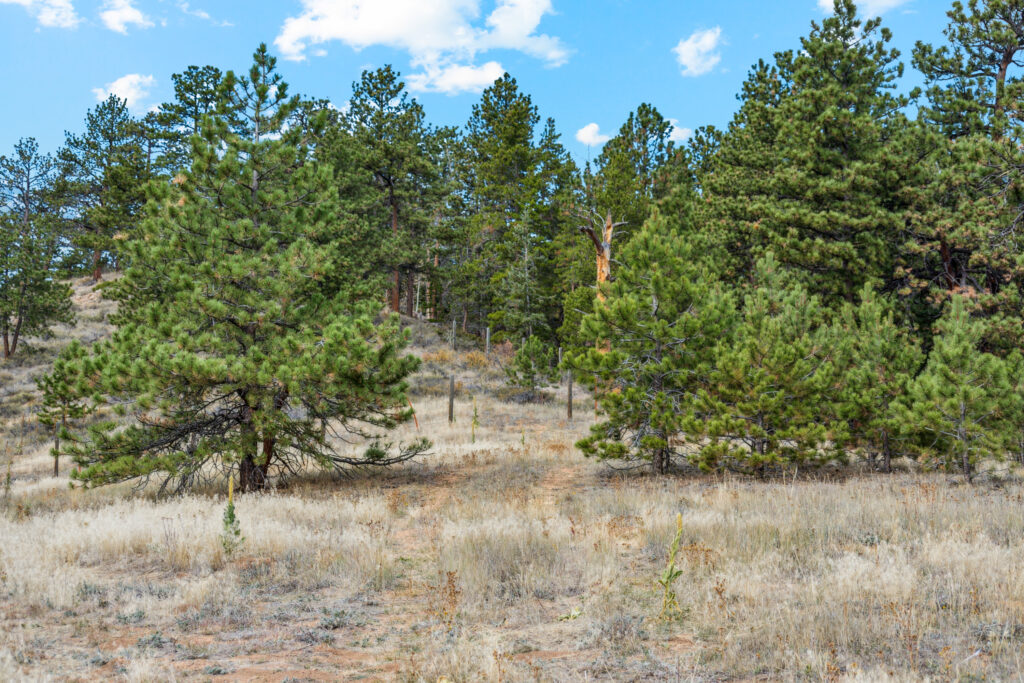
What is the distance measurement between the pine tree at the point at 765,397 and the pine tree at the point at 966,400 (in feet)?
4.51

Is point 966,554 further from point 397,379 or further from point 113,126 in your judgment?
point 113,126

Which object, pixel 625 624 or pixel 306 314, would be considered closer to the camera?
pixel 625 624

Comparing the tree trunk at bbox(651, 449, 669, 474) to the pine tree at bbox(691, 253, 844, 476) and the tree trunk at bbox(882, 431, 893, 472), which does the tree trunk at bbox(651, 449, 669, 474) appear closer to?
the pine tree at bbox(691, 253, 844, 476)

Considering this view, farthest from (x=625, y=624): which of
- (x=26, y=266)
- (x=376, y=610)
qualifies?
(x=26, y=266)

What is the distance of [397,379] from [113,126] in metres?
41.6

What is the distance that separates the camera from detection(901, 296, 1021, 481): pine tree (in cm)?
999

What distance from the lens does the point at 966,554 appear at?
5.82m

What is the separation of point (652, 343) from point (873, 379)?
12.8 feet

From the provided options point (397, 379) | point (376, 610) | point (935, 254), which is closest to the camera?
point (376, 610)

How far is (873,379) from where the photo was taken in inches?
444

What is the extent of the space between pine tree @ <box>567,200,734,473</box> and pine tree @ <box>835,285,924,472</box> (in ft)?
7.83

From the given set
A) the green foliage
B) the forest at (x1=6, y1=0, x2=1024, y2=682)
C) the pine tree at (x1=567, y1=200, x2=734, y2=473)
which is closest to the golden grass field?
the forest at (x1=6, y1=0, x2=1024, y2=682)

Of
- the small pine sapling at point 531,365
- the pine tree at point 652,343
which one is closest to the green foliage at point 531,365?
the small pine sapling at point 531,365

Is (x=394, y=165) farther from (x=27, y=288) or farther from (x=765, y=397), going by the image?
(x=765, y=397)
